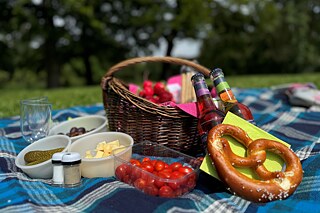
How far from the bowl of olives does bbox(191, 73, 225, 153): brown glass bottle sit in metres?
0.58

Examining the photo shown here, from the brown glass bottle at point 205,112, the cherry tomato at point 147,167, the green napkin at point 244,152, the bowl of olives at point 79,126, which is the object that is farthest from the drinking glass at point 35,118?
the green napkin at point 244,152

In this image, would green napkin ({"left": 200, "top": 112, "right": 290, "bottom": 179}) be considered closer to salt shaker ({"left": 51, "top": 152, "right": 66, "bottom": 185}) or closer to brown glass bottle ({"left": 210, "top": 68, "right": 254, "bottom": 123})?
brown glass bottle ({"left": 210, "top": 68, "right": 254, "bottom": 123})

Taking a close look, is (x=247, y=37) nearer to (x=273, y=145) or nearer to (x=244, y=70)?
(x=244, y=70)

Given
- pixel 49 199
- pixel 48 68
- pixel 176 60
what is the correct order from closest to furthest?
1. pixel 49 199
2. pixel 176 60
3. pixel 48 68

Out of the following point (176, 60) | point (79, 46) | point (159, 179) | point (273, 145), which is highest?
point (176, 60)

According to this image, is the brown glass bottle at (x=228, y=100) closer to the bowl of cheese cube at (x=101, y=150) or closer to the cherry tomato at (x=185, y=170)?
the cherry tomato at (x=185, y=170)

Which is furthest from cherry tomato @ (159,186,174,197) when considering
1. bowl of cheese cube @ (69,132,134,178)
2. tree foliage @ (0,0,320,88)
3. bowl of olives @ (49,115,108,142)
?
tree foliage @ (0,0,320,88)

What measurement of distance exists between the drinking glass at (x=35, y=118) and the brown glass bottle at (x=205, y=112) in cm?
77

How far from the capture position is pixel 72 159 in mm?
1310

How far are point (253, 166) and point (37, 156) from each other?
2.76ft

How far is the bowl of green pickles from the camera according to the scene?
1.40m

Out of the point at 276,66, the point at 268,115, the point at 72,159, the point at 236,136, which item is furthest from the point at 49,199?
the point at 276,66

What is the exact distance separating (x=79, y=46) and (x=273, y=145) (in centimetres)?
1134

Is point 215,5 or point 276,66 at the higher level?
point 215,5
